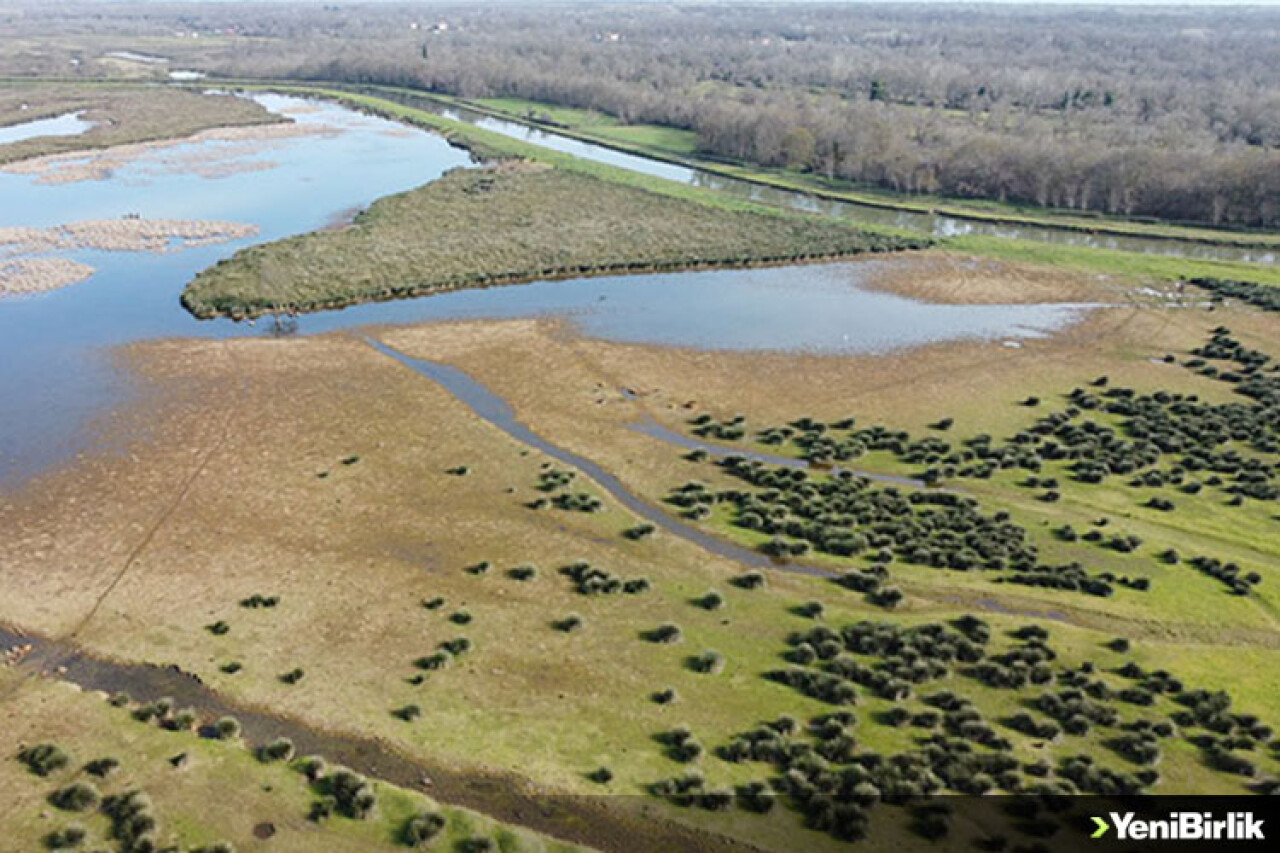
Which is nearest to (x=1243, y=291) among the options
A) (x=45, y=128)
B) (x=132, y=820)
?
(x=132, y=820)

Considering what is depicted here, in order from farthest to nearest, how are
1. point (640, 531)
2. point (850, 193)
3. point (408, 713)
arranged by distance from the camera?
point (850, 193), point (640, 531), point (408, 713)

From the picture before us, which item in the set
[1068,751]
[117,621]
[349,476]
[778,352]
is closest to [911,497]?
[1068,751]

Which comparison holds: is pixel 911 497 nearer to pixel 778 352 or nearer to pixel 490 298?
pixel 778 352

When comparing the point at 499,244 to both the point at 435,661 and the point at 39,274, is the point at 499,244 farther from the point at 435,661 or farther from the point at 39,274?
the point at 435,661

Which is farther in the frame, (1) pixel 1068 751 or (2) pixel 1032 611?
(2) pixel 1032 611

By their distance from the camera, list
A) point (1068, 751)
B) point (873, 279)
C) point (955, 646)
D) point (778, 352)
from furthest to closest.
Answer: point (873, 279) → point (778, 352) → point (955, 646) → point (1068, 751)

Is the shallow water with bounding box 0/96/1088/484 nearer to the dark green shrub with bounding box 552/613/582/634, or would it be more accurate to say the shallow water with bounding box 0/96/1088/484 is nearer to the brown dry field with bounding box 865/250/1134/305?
the brown dry field with bounding box 865/250/1134/305
